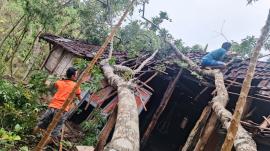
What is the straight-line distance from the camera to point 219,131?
8875mm

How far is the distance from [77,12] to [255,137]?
13520mm

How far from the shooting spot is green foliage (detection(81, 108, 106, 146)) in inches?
353

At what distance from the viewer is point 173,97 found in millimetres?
13984

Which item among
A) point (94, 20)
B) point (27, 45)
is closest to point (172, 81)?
point (94, 20)

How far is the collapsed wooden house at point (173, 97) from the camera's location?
9023 mm

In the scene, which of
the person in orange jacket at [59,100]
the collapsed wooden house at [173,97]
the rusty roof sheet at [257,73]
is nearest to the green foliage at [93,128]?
the collapsed wooden house at [173,97]

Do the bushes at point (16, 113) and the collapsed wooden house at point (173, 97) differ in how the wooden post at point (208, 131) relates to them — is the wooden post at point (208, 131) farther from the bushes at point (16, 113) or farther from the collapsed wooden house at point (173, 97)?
the bushes at point (16, 113)

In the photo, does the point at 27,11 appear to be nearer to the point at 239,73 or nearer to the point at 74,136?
the point at 74,136

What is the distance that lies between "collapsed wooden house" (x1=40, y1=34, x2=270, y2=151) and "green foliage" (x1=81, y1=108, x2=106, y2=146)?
0.48m

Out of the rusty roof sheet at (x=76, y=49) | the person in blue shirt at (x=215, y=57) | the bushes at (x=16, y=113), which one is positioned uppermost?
the person in blue shirt at (x=215, y=57)

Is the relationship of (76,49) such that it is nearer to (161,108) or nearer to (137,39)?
(137,39)

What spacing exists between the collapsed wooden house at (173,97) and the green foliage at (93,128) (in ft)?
1.59

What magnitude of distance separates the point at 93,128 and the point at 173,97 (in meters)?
5.24

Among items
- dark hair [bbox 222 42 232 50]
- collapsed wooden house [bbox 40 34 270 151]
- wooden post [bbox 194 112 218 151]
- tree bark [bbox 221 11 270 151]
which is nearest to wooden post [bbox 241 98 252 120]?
collapsed wooden house [bbox 40 34 270 151]
